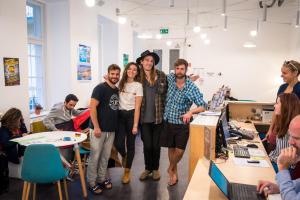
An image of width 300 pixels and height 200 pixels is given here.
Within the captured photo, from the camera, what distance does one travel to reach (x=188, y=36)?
27.1 feet

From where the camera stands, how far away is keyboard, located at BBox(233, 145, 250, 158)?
2.47m

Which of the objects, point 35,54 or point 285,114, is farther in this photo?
point 35,54

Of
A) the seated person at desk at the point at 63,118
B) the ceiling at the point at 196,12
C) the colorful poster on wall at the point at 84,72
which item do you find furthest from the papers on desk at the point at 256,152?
the ceiling at the point at 196,12

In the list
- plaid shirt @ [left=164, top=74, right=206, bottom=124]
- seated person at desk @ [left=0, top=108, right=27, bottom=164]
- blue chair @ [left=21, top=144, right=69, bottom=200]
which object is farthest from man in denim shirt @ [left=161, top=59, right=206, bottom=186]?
seated person at desk @ [left=0, top=108, right=27, bottom=164]

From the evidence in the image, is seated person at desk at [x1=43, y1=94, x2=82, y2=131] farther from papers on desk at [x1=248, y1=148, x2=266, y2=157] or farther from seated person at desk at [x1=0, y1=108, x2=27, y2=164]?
papers on desk at [x1=248, y1=148, x2=266, y2=157]

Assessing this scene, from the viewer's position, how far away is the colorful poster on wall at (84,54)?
5283 mm

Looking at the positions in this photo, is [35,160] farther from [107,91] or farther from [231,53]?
[231,53]

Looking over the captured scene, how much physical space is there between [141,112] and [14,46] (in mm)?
2061

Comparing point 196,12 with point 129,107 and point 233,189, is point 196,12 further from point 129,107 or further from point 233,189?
point 233,189

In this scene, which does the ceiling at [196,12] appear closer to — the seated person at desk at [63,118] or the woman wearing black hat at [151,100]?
the seated person at desk at [63,118]

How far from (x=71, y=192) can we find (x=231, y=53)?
251 inches

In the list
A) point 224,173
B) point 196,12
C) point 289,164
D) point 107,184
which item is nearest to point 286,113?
point 224,173

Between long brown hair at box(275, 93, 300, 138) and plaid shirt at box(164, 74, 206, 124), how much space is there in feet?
3.15

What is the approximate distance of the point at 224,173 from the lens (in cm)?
205
